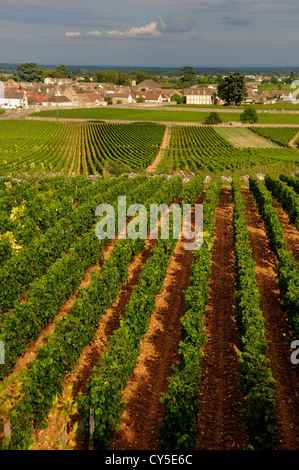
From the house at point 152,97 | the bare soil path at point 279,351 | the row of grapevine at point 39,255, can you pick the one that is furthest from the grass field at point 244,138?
the house at point 152,97

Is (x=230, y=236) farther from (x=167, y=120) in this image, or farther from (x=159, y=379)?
(x=167, y=120)

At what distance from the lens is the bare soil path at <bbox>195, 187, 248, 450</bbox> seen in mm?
9273

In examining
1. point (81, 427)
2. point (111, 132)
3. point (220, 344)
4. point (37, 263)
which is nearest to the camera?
point (81, 427)

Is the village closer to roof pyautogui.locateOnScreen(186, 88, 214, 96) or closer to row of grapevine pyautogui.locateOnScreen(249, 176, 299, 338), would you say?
roof pyautogui.locateOnScreen(186, 88, 214, 96)

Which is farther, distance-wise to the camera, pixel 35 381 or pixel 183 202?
pixel 183 202

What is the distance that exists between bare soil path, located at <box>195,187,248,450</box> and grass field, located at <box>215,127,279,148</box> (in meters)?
50.4

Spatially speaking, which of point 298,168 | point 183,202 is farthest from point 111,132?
point 183,202

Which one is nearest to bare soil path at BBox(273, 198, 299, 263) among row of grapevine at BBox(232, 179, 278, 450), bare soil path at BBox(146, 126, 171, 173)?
row of grapevine at BBox(232, 179, 278, 450)

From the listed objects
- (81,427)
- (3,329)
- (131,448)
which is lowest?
(131,448)

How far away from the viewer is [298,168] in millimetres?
43062

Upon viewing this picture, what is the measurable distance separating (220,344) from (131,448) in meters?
4.74

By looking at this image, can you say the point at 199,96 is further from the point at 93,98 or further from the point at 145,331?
the point at 145,331

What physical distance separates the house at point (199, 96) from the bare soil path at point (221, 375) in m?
133

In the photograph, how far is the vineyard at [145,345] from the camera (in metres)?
8.88
